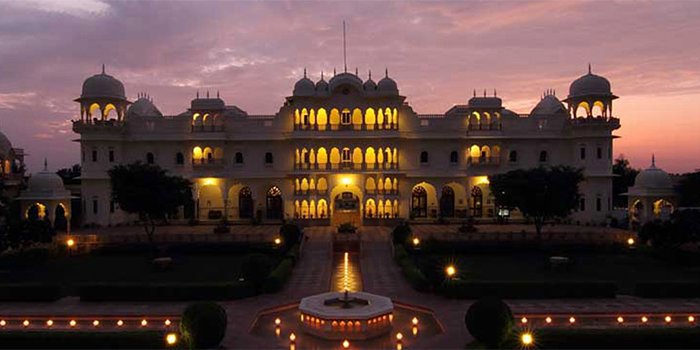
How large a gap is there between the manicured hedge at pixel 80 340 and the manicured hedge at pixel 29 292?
5.77 metres

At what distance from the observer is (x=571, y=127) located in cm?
4338

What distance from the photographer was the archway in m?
45.2

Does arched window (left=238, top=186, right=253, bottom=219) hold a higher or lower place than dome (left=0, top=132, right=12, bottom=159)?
lower

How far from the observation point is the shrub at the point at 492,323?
46.6 feet

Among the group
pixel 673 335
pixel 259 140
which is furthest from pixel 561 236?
pixel 259 140

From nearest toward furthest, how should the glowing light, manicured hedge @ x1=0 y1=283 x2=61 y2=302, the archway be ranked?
the glowing light
manicured hedge @ x1=0 y1=283 x2=61 y2=302
the archway

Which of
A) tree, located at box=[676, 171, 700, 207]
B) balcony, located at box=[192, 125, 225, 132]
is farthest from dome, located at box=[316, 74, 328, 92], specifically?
tree, located at box=[676, 171, 700, 207]

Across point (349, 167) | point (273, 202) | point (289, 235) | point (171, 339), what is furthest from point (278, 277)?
point (273, 202)

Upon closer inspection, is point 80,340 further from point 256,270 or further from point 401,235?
point 401,235

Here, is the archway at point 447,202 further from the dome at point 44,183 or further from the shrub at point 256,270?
the dome at point 44,183

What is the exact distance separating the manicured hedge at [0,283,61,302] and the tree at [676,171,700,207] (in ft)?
127

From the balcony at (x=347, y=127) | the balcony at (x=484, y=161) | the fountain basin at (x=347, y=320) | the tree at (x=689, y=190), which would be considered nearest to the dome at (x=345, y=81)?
the balcony at (x=347, y=127)

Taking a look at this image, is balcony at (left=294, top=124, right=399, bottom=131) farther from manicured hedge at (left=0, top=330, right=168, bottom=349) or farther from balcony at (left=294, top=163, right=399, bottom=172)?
manicured hedge at (left=0, top=330, right=168, bottom=349)

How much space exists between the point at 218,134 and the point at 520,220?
83.6 ft
